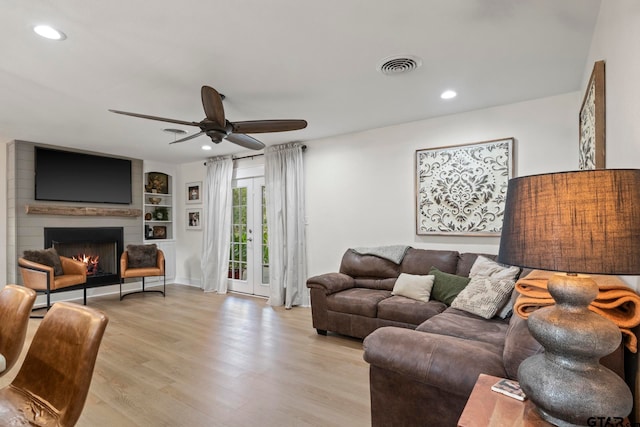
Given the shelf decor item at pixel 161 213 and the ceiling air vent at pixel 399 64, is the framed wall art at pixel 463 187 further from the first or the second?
the shelf decor item at pixel 161 213

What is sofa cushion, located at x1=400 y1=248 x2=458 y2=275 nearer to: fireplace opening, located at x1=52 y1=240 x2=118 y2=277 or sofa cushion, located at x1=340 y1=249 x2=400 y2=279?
sofa cushion, located at x1=340 y1=249 x2=400 y2=279

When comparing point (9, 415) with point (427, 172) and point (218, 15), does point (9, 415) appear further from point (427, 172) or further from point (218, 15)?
point (427, 172)

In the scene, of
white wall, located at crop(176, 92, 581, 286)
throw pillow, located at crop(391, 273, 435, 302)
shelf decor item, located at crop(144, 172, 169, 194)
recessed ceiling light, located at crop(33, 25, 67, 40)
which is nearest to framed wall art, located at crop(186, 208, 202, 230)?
shelf decor item, located at crop(144, 172, 169, 194)

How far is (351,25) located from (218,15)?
0.80 meters

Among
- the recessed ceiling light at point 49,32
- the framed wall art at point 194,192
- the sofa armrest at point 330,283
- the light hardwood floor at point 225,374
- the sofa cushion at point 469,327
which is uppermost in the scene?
the recessed ceiling light at point 49,32

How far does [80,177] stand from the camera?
5.47 m

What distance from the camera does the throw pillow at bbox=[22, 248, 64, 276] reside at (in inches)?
180

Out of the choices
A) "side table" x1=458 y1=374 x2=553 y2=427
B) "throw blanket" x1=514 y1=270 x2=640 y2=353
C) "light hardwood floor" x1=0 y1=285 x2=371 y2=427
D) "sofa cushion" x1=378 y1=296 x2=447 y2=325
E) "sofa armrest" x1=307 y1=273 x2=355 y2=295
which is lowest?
"light hardwood floor" x1=0 y1=285 x2=371 y2=427

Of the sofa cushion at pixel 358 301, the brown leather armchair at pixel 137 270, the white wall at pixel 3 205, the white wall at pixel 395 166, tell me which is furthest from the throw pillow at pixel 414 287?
the white wall at pixel 3 205

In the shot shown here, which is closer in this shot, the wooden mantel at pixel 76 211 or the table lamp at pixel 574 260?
the table lamp at pixel 574 260

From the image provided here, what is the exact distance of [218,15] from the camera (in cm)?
197

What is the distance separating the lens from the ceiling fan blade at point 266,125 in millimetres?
2912

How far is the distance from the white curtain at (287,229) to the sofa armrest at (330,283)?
113cm

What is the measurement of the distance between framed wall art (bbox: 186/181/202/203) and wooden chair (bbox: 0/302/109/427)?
17.2ft
